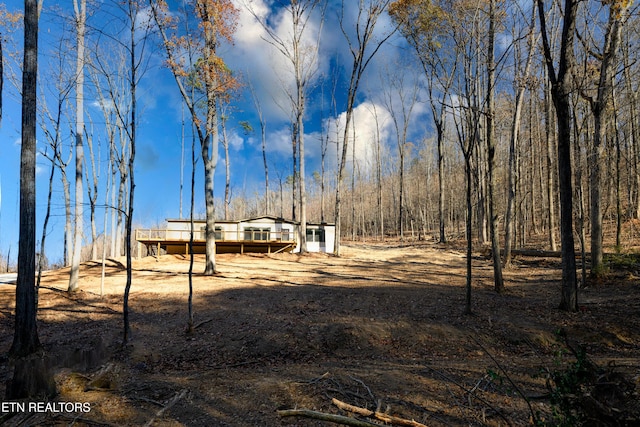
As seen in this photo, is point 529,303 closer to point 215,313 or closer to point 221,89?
point 215,313

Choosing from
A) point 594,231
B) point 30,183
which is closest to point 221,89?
point 30,183

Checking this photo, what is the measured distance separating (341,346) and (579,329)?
539cm

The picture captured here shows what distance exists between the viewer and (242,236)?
986 inches

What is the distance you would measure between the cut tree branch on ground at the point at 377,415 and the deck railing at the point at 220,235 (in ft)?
61.4

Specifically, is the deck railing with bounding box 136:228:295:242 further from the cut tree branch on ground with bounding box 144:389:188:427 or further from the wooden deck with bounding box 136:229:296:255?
the cut tree branch on ground with bounding box 144:389:188:427

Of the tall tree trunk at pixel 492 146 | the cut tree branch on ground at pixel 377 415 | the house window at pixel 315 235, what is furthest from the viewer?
the house window at pixel 315 235

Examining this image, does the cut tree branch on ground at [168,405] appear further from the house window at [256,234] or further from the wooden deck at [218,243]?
the house window at [256,234]

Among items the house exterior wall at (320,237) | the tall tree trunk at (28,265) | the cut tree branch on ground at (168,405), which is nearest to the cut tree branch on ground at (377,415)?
the cut tree branch on ground at (168,405)

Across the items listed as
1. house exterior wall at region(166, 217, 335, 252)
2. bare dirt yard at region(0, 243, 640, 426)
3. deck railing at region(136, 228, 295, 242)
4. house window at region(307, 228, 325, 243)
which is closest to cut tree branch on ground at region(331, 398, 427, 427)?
bare dirt yard at region(0, 243, 640, 426)

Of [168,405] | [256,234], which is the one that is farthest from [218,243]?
[168,405]

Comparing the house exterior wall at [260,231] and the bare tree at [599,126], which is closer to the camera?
the bare tree at [599,126]

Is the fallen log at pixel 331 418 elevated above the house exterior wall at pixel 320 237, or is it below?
below

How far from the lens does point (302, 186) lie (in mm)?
22016

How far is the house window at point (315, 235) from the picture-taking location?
2695 cm
